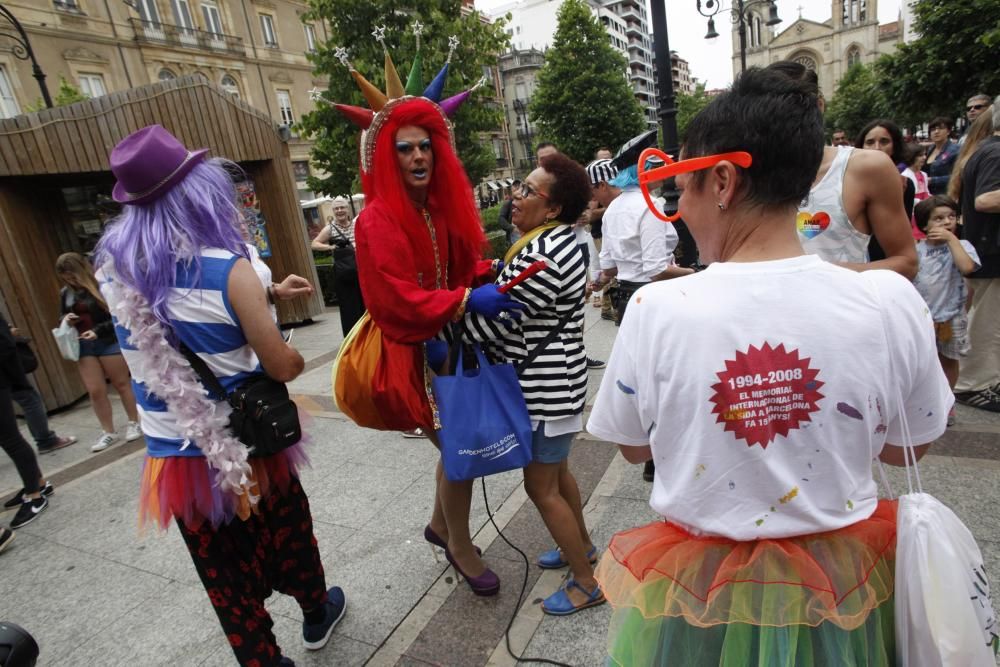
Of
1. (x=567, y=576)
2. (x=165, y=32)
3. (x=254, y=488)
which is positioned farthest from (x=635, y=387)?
(x=165, y=32)

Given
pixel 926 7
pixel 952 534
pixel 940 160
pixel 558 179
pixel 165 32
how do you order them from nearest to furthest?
pixel 952 534 < pixel 558 179 < pixel 940 160 < pixel 926 7 < pixel 165 32

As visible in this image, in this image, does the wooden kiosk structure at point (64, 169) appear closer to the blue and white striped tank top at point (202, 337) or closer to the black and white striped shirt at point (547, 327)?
the blue and white striped tank top at point (202, 337)

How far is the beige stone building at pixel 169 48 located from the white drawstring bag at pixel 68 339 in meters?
17.4

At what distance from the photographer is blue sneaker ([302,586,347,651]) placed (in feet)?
7.63

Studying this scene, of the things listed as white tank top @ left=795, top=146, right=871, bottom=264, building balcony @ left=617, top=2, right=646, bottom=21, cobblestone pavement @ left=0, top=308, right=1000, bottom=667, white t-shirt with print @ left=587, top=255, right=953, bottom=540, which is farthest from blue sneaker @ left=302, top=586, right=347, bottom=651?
building balcony @ left=617, top=2, right=646, bottom=21

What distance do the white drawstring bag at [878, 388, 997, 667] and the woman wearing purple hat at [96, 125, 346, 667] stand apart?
5.73 ft

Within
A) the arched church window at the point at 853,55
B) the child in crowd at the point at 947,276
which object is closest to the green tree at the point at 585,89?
the child in crowd at the point at 947,276

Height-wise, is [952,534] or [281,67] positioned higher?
[281,67]

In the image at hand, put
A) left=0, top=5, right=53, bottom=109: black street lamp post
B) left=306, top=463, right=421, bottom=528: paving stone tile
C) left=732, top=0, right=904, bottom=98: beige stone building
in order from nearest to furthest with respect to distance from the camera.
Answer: left=306, top=463, right=421, bottom=528: paving stone tile, left=0, top=5, right=53, bottom=109: black street lamp post, left=732, top=0, right=904, bottom=98: beige stone building

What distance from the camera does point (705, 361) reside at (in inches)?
39.1

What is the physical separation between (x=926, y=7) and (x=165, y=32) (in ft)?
89.9

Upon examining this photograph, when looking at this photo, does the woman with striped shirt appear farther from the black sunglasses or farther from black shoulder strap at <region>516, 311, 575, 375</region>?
the black sunglasses

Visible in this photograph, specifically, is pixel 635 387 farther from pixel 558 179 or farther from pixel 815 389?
pixel 558 179

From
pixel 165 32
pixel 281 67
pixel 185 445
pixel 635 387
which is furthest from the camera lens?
pixel 281 67
